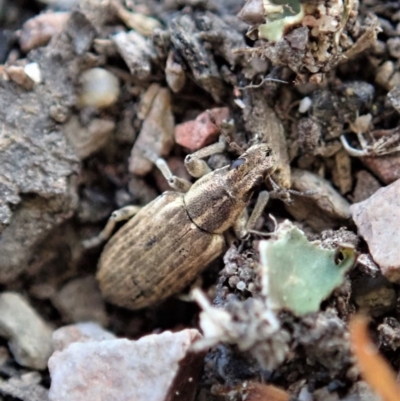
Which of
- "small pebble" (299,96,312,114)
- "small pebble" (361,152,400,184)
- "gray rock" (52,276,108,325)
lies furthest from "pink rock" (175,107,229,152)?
"gray rock" (52,276,108,325)

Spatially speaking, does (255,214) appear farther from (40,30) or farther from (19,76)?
(40,30)

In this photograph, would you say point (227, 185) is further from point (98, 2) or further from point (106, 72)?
point (98, 2)

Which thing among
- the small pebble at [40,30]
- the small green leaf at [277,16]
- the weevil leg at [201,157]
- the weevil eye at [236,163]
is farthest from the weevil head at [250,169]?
the small pebble at [40,30]

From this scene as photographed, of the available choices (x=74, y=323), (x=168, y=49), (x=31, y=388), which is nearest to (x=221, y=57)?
(x=168, y=49)

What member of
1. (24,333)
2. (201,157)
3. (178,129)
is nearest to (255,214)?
(201,157)

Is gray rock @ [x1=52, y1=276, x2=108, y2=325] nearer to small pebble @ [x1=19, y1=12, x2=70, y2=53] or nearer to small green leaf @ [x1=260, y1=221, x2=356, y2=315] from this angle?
small pebble @ [x1=19, y1=12, x2=70, y2=53]

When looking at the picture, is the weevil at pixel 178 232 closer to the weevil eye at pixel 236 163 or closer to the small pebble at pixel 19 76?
the weevil eye at pixel 236 163
